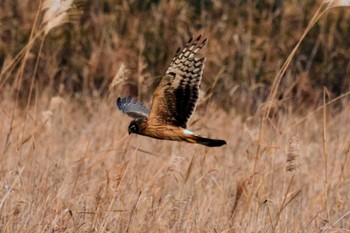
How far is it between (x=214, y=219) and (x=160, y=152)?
67.9 inches

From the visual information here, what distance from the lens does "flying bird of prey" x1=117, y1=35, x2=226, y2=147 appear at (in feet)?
14.5

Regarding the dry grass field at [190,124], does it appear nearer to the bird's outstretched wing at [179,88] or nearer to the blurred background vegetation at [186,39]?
the blurred background vegetation at [186,39]

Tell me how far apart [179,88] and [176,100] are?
55mm

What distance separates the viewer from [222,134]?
7410 millimetres

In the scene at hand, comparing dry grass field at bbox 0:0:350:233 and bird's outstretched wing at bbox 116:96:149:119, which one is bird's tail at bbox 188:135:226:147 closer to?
dry grass field at bbox 0:0:350:233

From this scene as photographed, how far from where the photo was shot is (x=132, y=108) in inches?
206

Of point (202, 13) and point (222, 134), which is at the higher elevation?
point (202, 13)

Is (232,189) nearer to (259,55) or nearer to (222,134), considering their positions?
(222,134)

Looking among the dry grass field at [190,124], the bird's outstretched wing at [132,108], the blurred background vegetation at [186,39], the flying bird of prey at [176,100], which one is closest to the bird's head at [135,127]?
the flying bird of prey at [176,100]

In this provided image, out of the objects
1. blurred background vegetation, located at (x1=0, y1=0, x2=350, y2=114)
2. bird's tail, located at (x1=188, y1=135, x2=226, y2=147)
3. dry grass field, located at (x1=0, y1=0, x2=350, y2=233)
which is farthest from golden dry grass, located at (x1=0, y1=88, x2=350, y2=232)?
blurred background vegetation, located at (x1=0, y1=0, x2=350, y2=114)

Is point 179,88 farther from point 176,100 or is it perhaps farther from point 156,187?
point 156,187

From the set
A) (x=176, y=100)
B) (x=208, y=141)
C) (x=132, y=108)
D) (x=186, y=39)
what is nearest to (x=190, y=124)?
(x=132, y=108)

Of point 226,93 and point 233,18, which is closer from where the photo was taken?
point 226,93

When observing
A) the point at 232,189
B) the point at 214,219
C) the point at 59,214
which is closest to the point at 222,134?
the point at 232,189
